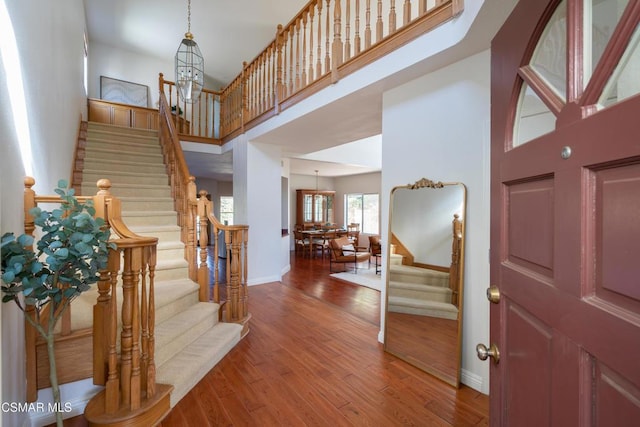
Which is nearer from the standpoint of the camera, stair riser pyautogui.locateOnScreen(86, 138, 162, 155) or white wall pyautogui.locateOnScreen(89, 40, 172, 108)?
stair riser pyautogui.locateOnScreen(86, 138, 162, 155)

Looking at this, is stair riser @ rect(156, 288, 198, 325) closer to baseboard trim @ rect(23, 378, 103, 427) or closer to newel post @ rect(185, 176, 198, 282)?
newel post @ rect(185, 176, 198, 282)

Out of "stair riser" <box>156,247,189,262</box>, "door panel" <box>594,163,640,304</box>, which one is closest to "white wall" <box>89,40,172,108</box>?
"stair riser" <box>156,247,189,262</box>

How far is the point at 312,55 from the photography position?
3.39m

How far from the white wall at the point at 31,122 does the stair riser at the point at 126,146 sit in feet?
4.88

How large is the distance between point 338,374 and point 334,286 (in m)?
2.78

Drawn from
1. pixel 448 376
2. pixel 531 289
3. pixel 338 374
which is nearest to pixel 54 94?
pixel 338 374

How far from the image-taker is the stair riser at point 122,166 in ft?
13.6

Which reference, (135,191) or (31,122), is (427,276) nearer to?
(31,122)

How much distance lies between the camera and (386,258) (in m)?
2.80

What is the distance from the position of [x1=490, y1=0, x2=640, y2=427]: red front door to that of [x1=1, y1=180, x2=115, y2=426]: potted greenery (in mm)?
1718

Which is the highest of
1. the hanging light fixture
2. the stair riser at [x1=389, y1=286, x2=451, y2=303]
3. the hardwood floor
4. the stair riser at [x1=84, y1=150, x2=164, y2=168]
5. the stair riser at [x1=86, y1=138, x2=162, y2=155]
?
the hanging light fixture

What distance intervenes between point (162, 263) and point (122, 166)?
224 centimetres

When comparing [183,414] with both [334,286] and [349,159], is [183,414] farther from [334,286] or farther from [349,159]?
[349,159]

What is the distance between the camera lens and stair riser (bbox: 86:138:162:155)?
4552 millimetres
